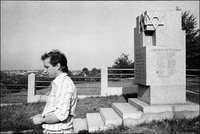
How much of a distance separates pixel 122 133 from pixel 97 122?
1.08 metres

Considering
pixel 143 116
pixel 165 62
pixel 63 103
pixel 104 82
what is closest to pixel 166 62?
pixel 165 62

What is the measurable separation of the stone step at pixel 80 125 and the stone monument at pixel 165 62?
7.30 feet

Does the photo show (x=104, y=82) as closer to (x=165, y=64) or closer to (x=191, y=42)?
(x=165, y=64)

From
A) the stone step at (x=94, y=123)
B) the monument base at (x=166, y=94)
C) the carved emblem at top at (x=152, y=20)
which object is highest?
the carved emblem at top at (x=152, y=20)

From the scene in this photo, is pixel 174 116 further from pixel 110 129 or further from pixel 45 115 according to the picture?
pixel 45 115

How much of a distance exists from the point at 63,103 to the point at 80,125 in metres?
3.63

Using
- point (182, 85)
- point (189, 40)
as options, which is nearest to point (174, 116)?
point (182, 85)

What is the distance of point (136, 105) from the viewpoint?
18.5 feet

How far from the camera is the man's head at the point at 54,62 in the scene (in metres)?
2.03

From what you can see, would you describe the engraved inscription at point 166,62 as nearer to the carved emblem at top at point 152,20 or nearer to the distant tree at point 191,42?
the carved emblem at top at point 152,20

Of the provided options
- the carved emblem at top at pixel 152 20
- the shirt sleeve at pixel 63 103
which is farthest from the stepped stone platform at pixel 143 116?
the shirt sleeve at pixel 63 103

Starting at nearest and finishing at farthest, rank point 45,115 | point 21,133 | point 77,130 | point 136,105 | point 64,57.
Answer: point 45,115
point 64,57
point 21,133
point 77,130
point 136,105

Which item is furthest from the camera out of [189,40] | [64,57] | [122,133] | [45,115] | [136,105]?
[189,40]

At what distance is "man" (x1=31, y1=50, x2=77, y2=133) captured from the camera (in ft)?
5.98
